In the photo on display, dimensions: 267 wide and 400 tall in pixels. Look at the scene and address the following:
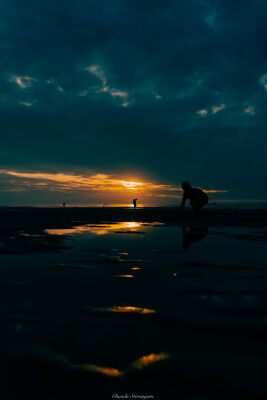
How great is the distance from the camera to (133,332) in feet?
10.2

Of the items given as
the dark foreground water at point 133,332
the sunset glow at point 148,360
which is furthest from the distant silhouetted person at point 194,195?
the sunset glow at point 148,360

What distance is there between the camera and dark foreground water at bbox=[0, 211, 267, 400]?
7.34 ft

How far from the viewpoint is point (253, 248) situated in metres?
9.30

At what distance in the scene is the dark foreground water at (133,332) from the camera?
224 centimetres

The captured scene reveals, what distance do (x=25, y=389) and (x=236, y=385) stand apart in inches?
68.2

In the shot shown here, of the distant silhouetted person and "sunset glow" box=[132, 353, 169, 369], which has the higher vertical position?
the distant silhouetted person

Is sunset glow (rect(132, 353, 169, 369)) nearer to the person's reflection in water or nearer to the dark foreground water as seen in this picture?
the dark foreground water

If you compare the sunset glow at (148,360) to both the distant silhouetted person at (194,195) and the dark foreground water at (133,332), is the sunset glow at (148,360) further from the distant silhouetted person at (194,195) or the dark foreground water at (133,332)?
the distant silhouetted person at (194,195)

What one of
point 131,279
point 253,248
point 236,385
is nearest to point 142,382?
point 236,385

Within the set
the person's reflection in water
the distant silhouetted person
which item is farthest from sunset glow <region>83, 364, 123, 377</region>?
the distant silhouetted person

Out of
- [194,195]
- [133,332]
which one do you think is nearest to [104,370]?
[133,332]

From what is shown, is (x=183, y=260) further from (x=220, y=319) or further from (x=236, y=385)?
(x=236, y=385)

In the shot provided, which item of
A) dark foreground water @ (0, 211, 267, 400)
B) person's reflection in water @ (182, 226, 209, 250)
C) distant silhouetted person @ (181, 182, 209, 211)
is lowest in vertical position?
dark foreground water @ (0, 211, 267, 400)

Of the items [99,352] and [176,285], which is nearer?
[99,352]
